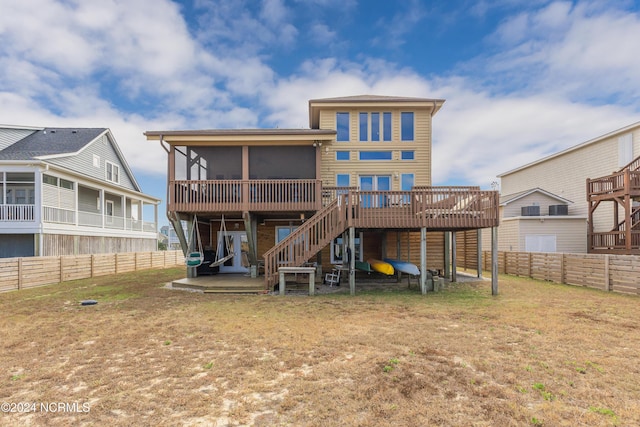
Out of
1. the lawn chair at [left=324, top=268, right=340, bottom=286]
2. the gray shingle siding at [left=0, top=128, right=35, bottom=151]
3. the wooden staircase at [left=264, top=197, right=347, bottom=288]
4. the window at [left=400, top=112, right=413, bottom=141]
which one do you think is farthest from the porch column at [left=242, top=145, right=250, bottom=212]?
the gray shingle siding at [left=0, top=128, right=35, bottom=151]

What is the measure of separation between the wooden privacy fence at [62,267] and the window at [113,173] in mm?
7292

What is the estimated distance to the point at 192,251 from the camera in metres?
12.2

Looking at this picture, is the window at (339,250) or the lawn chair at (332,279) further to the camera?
the window at (339,250)

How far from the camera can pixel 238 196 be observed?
1119 centimetres

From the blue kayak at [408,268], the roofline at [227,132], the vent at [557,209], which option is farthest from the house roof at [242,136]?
the vent at [557,209]

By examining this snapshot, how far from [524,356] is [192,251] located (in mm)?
11239

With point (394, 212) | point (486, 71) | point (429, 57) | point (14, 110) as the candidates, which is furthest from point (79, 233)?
point (486, 71)

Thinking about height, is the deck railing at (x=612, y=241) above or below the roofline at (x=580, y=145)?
below

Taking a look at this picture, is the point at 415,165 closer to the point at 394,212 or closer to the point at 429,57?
the point at 394,212

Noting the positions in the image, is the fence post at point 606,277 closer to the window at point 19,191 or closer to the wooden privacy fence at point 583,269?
the wooden privacy fence at point 583,269

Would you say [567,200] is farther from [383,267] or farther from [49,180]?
[49,180]

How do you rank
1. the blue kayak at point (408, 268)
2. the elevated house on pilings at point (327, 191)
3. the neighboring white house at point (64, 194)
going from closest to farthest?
the elevated house on pilings at point (327, 191) → the blue kayak at point (408, 268) → the neighboring white house at point (64, 194)

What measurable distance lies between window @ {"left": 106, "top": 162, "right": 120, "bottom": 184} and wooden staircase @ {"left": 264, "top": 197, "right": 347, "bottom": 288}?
59.0 ft

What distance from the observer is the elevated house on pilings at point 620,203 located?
1339 cm
